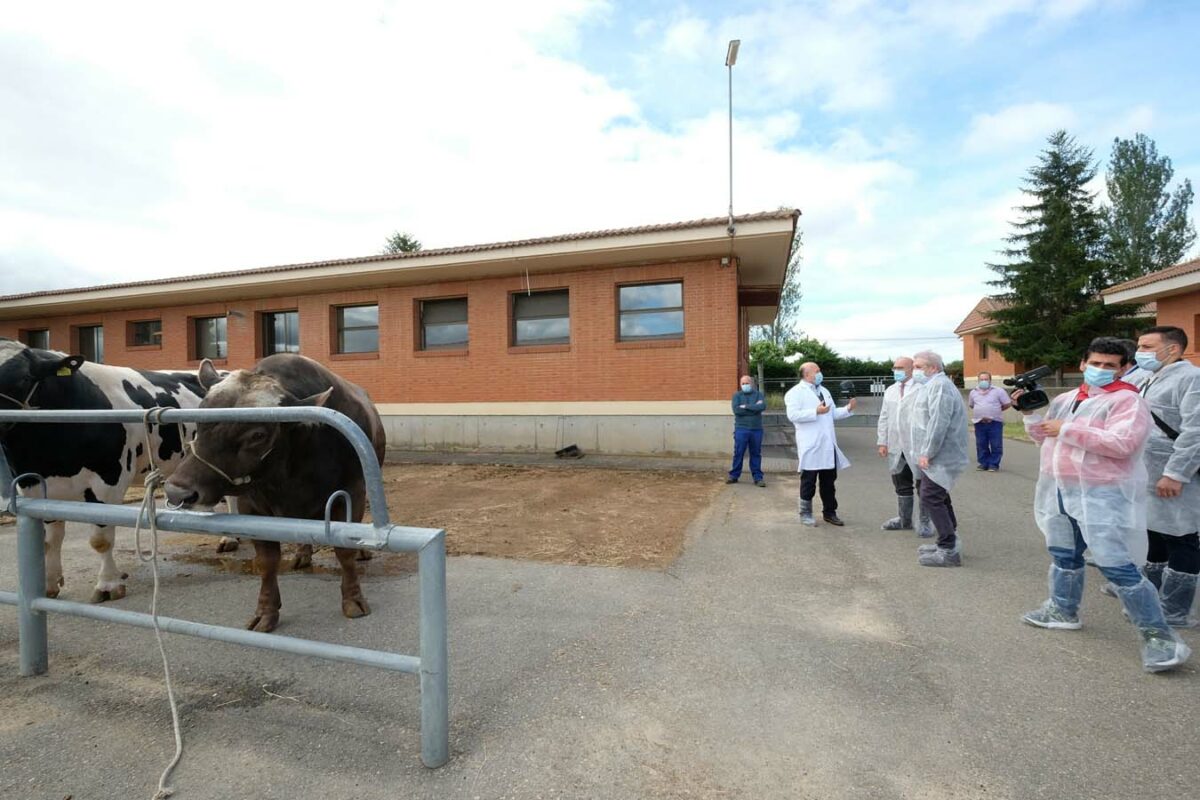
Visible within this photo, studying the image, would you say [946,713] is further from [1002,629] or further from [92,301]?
[92,301]

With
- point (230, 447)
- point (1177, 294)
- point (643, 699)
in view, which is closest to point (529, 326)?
point (230, 447)

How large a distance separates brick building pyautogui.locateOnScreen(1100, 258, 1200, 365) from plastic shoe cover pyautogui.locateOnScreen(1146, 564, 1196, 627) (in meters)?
14.9

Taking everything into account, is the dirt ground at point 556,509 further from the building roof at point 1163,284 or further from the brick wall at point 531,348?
the building roof at point 1163,284

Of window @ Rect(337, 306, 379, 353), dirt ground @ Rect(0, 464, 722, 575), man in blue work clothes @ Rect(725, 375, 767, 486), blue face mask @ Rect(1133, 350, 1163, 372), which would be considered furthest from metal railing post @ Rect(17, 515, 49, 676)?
window @ Rect(337, 306, 379, 353)

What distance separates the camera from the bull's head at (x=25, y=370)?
12.0 feet

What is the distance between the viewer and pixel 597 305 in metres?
12.2

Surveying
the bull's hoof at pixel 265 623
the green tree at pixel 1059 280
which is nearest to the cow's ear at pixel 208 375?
the bull's hoof at pixel 265 623

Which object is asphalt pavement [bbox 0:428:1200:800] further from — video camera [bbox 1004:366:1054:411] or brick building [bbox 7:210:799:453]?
brick building [bbox 7:210:799:453]

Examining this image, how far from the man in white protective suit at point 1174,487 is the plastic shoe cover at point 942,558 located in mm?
1195

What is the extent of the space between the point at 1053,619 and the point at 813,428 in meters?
3.04

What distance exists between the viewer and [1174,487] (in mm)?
3352

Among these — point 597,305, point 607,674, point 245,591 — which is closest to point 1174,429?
point 607,674

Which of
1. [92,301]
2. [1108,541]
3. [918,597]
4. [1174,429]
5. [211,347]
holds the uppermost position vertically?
[92,301]

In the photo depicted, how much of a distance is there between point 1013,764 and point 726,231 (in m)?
9.53
